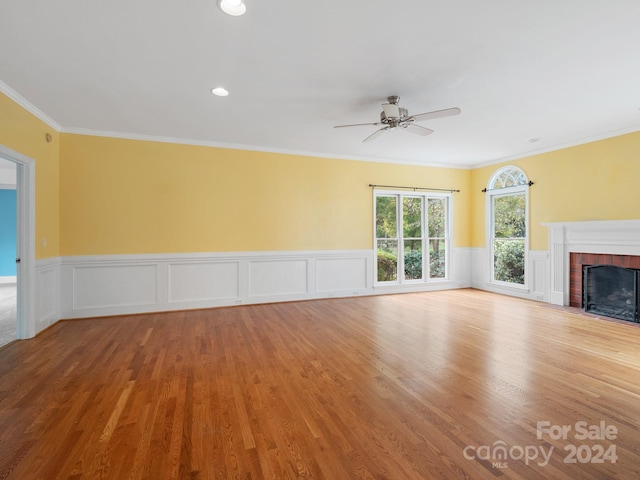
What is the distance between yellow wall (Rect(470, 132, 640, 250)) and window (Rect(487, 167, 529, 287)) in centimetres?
21

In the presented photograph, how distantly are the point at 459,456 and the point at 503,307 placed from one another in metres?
4.26

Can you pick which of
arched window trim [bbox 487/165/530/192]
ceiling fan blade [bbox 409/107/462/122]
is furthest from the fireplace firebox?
ceiling fan blade [bbox 409/107/462/122]

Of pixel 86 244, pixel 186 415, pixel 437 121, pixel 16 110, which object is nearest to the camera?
pixel 186 415

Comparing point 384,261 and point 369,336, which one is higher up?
point 384,261

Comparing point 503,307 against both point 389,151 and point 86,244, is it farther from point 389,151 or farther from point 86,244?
point 86,244

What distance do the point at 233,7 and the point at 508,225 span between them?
6.43 m

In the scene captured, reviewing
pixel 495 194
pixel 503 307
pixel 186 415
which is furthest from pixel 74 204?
pixel 495 194

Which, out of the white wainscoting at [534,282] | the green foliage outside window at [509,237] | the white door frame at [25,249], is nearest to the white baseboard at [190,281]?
the white door frame at [25,249]

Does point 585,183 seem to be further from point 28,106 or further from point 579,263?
point 28,106

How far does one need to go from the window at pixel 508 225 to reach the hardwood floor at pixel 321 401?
2251mm

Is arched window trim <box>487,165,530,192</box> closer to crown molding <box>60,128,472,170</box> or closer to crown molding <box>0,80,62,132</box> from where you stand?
crown molding <box>60,128,472,170</box>

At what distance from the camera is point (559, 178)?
546 cm

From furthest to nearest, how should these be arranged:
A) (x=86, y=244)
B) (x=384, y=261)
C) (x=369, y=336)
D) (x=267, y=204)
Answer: (x=384, y=261) < (x=267, y=204) < (x=86, y=244) < (x=369, y=336)

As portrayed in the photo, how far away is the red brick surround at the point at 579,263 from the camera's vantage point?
4741 millimetres
